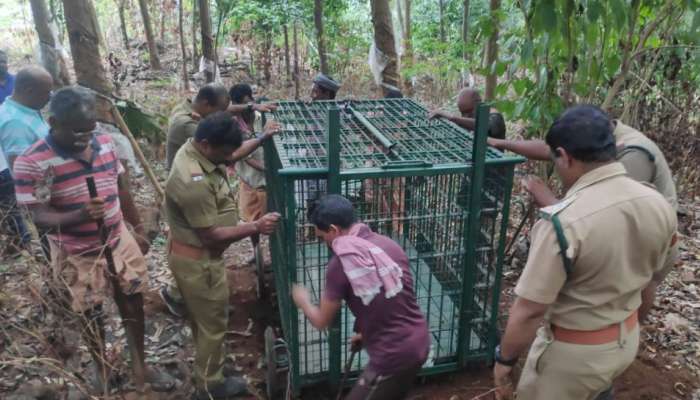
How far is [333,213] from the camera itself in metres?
2.34

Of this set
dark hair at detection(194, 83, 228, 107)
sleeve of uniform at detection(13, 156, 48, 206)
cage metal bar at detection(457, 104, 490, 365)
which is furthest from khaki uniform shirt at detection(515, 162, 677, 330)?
dark hair at detection(194, 83, 228, 107)

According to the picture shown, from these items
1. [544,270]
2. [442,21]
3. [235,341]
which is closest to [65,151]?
[235,341]

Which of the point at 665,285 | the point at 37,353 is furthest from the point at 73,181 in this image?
the point at 665,285

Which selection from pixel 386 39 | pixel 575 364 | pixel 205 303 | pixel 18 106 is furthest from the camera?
pixel 386 39

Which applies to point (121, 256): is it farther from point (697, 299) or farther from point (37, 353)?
point (697, 299)

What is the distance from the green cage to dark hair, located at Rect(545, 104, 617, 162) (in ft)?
2.88

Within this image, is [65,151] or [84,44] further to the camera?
[84,44]

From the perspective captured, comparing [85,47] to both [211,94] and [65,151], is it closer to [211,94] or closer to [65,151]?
[211,94]

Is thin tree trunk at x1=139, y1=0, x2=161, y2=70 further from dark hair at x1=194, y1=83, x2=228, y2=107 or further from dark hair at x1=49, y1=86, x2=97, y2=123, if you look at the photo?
dark hair at x1=49, y1=86, x2=97, y2=123

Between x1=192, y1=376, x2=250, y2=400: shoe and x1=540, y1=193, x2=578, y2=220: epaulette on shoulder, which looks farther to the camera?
x1=192, y1=376, x2=250, y2=400: shoe

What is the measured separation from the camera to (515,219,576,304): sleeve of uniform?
1915 mm

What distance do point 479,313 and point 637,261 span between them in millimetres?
1517

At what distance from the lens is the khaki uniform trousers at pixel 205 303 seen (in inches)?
124

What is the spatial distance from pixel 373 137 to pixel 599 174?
5.80 feet
